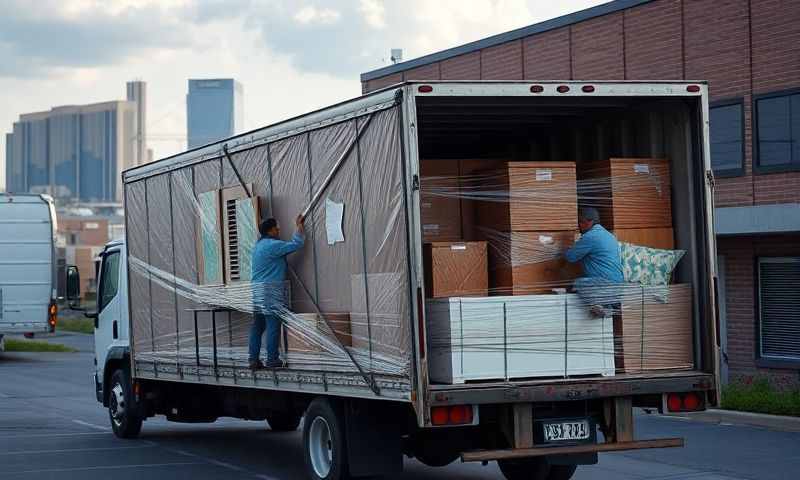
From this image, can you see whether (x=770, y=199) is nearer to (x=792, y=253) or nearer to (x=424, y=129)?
(x=792, y=253)

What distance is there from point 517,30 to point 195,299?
40.7 feet

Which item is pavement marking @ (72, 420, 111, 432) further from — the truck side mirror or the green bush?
the green bush

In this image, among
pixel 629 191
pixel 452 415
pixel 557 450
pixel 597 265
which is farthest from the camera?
pixel 629 191

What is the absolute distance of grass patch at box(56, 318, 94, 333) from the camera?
53438 mm

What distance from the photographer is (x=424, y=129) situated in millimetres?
12430

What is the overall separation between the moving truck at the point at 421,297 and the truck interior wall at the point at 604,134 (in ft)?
0.07

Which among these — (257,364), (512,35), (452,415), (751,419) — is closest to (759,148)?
(751,419)

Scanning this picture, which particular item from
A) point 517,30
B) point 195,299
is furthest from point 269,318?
point 517,30

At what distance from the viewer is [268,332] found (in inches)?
476

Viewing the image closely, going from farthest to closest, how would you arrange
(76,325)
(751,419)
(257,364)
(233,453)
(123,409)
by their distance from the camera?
(76,325) < (751,419) < (123,409) < (233,453) < (257,364)

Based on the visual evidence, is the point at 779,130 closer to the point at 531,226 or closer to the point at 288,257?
the point at 531,226

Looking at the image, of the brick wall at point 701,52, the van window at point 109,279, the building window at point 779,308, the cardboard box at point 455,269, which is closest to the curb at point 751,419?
the building window at point 779,308

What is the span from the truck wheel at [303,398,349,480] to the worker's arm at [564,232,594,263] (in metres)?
2.27

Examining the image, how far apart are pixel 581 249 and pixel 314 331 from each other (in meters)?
2.36
